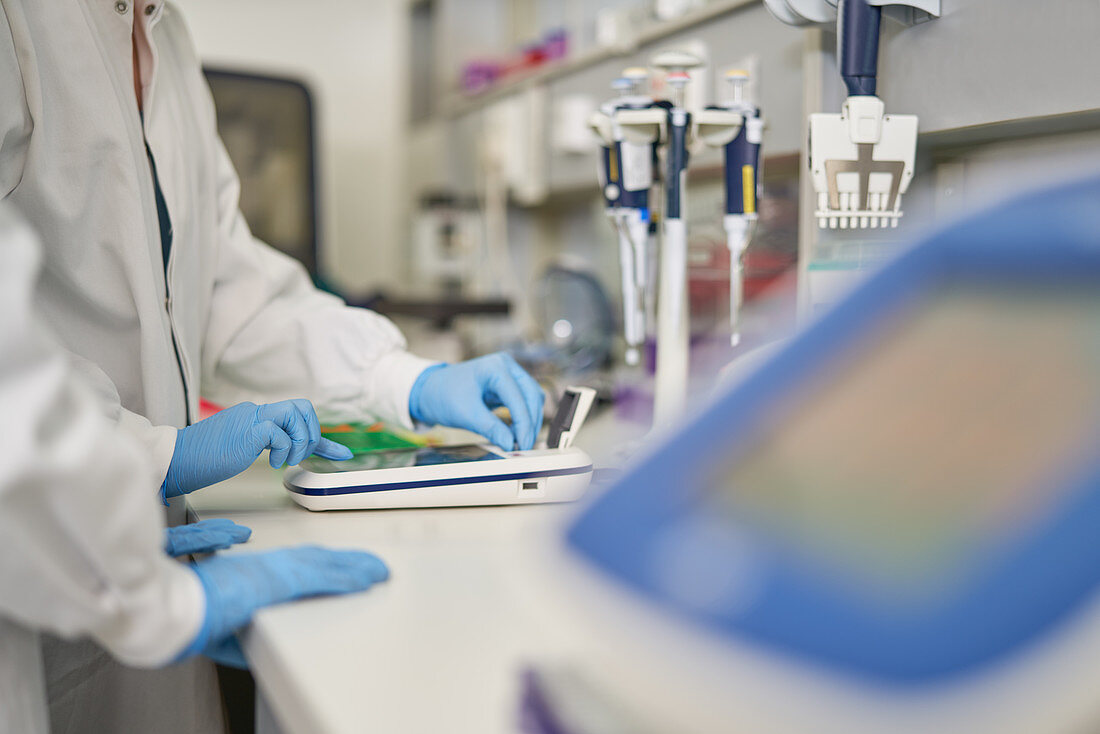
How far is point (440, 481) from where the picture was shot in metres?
0.84

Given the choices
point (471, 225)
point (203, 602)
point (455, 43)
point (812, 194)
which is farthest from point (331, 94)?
point (203, 602)

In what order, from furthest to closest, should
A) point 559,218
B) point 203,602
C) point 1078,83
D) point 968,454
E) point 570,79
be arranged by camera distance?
point 559,218 < point 570,79 < point 1078,83 < point 203,602 < point 968,454

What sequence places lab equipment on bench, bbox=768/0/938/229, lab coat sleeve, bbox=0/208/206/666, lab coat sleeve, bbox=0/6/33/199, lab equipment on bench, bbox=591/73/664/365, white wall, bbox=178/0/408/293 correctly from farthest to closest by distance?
1. white wall, bbox=178/0/408/293
2. lab equipment on bench, bbox=591/73/664/365
3. lab equipment on bench, bbox=768/0/938/229
4. lab coat sleeve, bbox=0/6/33/199
5. lab coat sleeve, bbox=0/208/206/666

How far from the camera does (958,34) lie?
933 mm

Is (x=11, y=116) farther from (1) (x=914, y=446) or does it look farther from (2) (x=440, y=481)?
(1) (x=914, y=446)

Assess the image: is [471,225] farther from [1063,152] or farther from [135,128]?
[1063,152]

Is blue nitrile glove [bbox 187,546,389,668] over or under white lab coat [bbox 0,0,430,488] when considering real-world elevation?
under

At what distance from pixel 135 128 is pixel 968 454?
0.97m

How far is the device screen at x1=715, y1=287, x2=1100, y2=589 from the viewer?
0.96 feet

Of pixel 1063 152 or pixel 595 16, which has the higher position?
pixel 595 16

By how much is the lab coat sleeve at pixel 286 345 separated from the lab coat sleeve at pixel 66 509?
0.57m

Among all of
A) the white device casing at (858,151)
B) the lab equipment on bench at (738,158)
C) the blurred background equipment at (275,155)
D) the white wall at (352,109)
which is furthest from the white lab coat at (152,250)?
the white wall at (352,109)

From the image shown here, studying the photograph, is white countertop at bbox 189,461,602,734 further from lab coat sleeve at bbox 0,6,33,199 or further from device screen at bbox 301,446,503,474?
lab coat sleeve at bbox 0,6,33,199

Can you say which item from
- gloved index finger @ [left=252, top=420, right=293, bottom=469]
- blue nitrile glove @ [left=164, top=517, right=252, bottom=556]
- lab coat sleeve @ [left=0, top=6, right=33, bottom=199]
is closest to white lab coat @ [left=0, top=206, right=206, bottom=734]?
blue nitrile glove @ [left=164, top=517, right=252, bottom=556]
